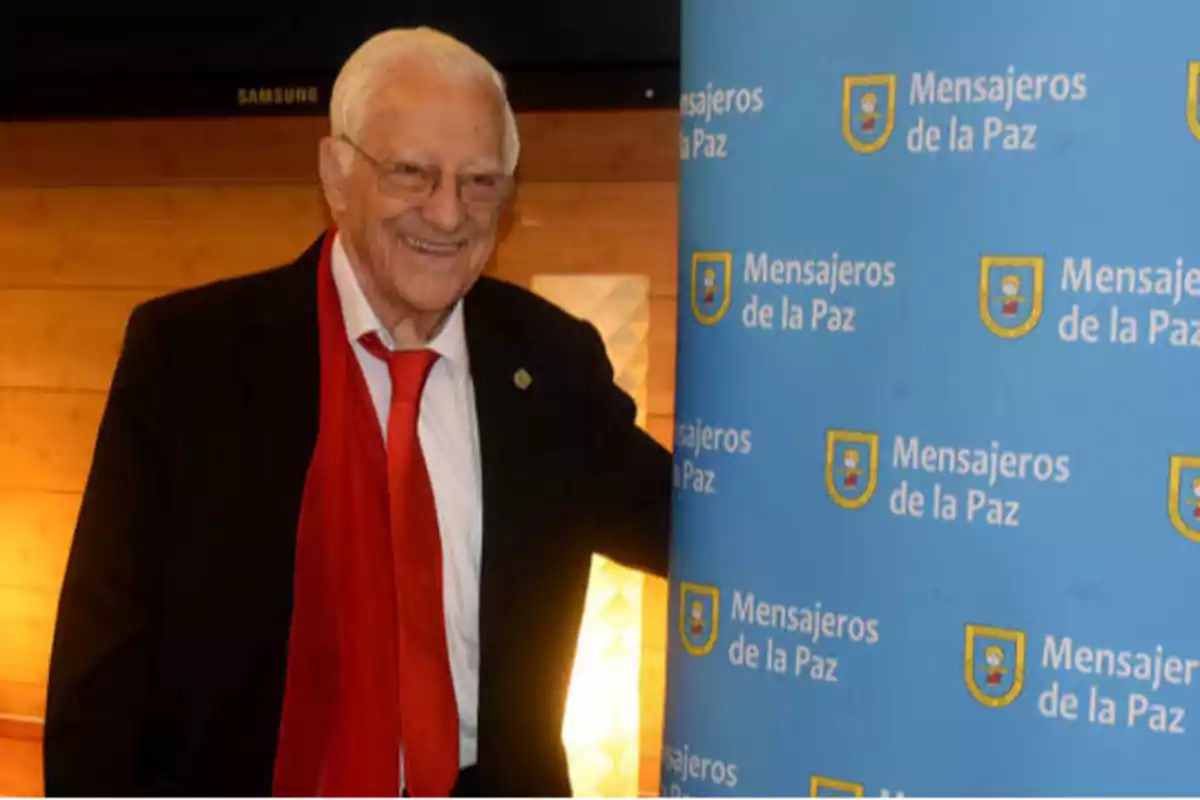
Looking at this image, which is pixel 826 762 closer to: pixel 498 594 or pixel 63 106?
pixel 498 594

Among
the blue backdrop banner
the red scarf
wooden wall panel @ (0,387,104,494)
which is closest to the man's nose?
the red scarf

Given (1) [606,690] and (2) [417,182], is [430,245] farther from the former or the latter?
(1) [606,690]

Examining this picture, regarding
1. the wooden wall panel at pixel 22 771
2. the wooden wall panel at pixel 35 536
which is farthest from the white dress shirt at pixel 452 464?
the wooden wall panel at pixel 22 771

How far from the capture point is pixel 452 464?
69.4 inches

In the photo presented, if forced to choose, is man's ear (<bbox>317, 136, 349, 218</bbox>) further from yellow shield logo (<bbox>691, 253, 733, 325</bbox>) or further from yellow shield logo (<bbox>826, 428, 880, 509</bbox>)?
yellow shield logo (<bbox>826, 428, 880, 509</bbox>)

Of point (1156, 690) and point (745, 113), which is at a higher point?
point (745, 113)

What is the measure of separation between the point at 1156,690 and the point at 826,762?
0.32m

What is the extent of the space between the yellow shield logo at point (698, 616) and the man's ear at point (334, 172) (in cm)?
72

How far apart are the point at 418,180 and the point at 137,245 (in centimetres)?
140

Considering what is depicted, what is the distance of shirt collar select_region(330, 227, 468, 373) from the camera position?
5.60ft

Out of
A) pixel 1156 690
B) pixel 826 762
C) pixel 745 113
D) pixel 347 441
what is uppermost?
pixel 745 113

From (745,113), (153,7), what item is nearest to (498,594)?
(745,113)

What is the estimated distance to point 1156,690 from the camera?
1.11 metres

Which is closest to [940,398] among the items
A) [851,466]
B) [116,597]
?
[851,466]
